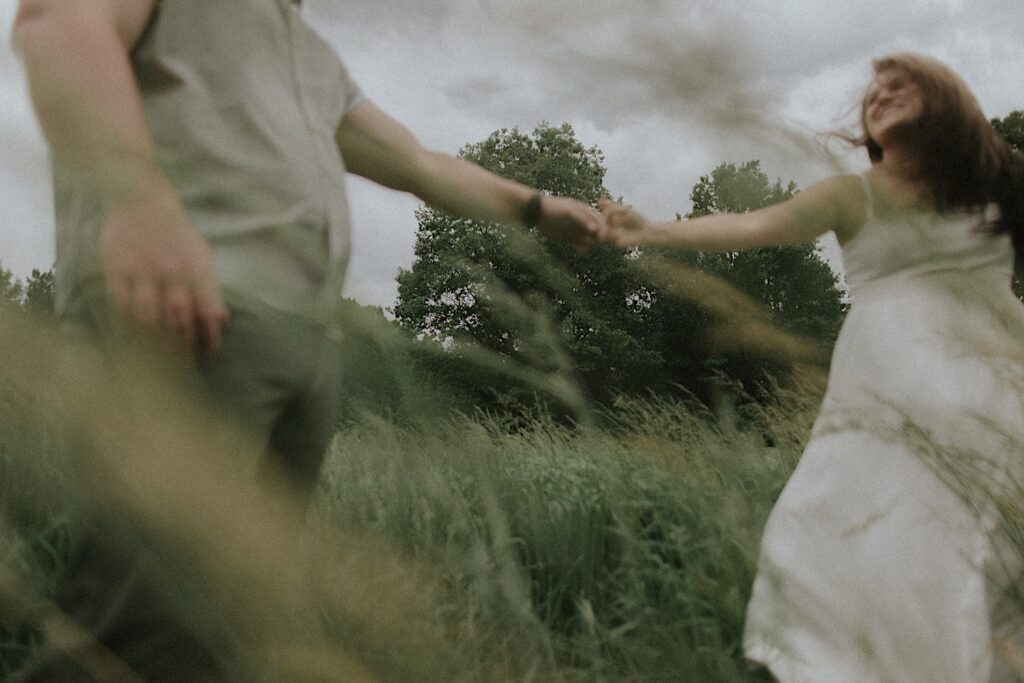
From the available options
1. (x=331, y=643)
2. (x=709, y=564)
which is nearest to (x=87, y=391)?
(x=331, y=643)

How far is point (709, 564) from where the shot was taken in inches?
81.4

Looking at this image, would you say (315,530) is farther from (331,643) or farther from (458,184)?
(458,184)

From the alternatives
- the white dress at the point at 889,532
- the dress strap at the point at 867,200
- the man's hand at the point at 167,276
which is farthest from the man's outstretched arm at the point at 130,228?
the white dress at the point at 889,532

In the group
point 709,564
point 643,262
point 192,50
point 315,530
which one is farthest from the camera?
point 709,564

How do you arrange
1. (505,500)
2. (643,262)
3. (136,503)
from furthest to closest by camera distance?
(505,500) → (643,262) → (136,503)

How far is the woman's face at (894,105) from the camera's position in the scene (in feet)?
2.22

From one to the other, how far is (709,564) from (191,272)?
176 cm

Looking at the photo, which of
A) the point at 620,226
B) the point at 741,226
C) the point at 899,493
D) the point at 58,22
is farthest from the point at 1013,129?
the point at 58,22

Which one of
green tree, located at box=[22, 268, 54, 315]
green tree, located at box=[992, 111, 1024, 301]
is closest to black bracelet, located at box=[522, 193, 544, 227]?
green tree, located at box=[22, 268, 54, 315]

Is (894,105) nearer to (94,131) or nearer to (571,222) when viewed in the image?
(571,222)

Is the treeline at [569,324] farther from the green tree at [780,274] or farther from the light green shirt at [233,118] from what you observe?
the light green shirt at [233,118]

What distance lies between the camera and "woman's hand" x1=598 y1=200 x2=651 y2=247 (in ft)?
4.67

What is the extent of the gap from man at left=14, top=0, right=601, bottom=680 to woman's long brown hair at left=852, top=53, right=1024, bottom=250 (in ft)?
1.19

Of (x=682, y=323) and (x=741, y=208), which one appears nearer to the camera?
(x=741, y=208)
